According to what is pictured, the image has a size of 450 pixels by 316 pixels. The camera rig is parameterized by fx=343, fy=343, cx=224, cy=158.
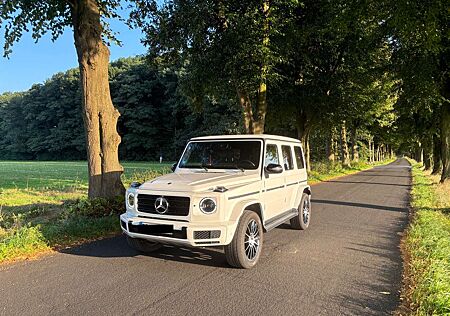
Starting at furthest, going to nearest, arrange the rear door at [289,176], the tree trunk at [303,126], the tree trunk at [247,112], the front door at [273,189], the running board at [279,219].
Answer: the tree trunk at [303,126]
the tree trunk at [247,112]
the rear door at [289,176]
the front door at [273,189]
the running board at [279,219]

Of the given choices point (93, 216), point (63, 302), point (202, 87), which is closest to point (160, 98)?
point (202, 87)

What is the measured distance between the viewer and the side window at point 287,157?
723cm

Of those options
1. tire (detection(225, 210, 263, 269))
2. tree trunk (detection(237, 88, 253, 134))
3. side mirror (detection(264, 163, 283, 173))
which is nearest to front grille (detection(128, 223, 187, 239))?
tire (detection(225, 210, 263, 269))

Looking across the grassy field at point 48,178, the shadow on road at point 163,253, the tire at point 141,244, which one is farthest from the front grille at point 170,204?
the grassy field at point 48,178

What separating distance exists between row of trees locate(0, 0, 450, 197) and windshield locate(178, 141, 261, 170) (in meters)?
3.26

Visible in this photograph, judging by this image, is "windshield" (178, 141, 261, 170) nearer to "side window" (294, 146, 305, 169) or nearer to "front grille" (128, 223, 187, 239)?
"front grille" (128, 223, 187, 239)

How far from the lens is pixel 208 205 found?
496 cm

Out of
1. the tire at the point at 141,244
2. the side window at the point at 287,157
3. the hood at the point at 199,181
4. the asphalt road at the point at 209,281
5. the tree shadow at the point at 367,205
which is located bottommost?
the tree shadow at the point at 367,205

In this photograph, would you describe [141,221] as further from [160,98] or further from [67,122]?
[67,122]

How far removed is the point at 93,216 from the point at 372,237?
20.9 ft

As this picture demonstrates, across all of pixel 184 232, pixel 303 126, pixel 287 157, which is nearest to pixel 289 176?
pixel 287 157

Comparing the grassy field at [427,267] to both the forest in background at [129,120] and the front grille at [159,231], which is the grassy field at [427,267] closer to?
the front grille at [159,231]

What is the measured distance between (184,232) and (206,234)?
316mm

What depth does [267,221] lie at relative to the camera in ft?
19.7
